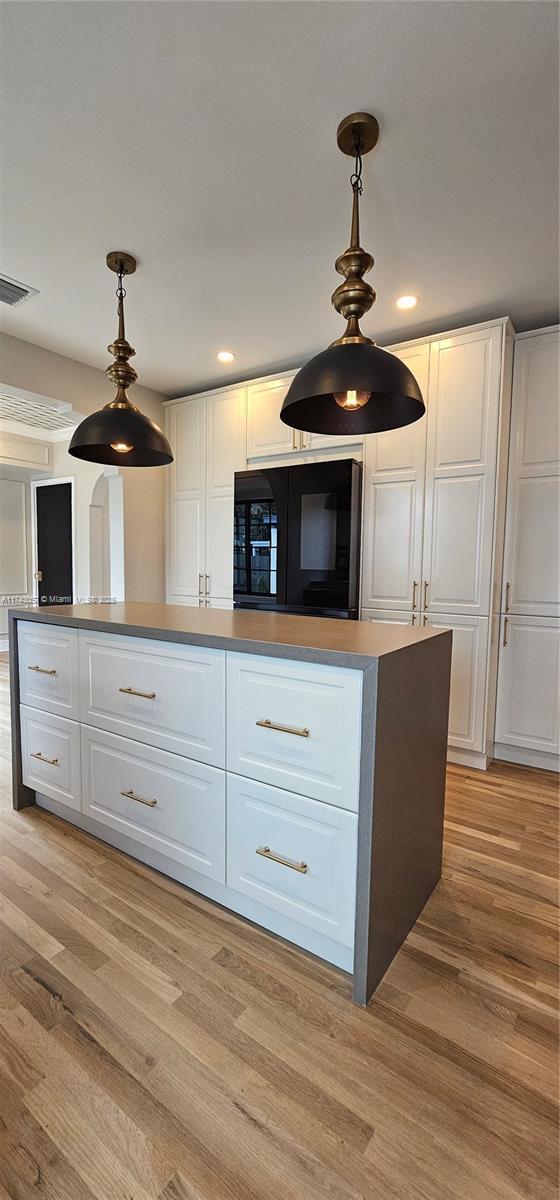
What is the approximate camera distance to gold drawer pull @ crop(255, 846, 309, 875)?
134 cm

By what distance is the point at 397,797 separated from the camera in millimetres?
1340

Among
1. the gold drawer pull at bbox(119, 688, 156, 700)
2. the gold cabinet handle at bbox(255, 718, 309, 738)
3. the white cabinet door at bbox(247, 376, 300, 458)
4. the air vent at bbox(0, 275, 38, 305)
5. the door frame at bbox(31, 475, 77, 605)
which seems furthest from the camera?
the door frame at bbox(31, 475, 77, 605)

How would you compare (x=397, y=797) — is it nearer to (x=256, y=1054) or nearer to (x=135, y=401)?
(x=256, y=1054)

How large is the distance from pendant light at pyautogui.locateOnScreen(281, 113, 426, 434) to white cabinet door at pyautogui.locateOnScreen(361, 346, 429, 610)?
4.52 feet

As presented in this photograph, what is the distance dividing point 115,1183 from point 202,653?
111 centimetres

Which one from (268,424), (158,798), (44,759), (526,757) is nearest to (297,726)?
(158,798)

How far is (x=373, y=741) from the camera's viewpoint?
1.17 meters

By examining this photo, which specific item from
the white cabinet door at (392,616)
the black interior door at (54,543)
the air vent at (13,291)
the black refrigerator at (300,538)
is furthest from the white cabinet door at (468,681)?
the black interior door at (54,543)

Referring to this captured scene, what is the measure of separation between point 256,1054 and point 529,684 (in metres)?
2.50

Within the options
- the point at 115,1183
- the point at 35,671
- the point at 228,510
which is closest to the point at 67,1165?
the point at 115,1183

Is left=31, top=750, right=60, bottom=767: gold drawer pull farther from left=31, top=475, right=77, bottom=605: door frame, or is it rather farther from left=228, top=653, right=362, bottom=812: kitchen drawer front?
left=31, top=475, right=77, bottom=605: door frame

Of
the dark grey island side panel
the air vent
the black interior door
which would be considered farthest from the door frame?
the dark grey island side panel

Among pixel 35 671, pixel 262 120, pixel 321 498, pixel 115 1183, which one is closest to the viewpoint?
pixel 115 1183

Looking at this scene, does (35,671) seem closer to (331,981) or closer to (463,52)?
(331,981)
